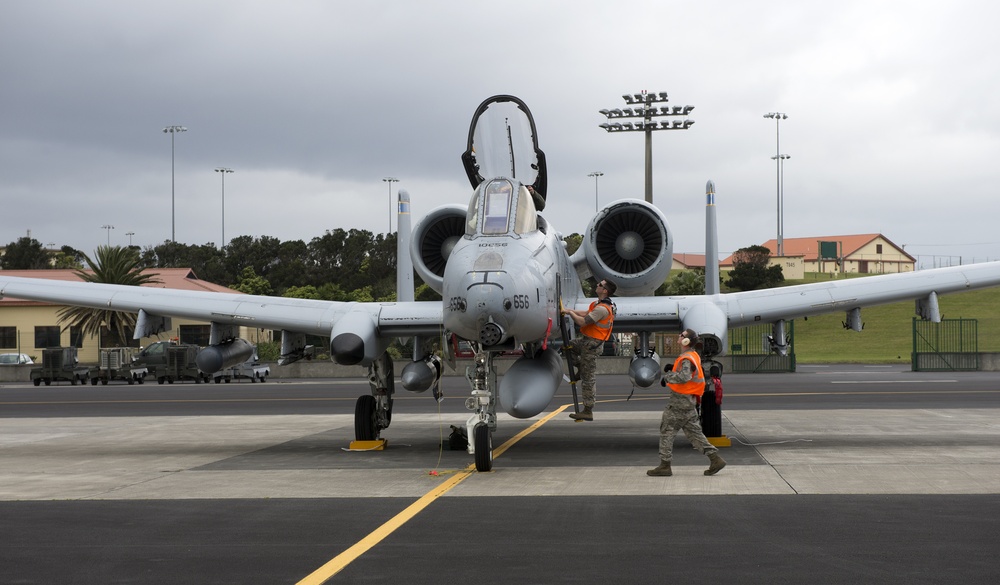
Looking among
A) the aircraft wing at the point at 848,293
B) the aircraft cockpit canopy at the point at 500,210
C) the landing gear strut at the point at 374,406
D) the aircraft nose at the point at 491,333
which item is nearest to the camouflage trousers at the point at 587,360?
the aircraft wing at the point at 848,293

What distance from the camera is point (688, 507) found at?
969cm

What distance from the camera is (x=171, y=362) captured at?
4453 centimetres

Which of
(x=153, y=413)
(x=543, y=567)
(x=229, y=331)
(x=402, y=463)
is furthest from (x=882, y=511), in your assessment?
(x=153, y=413)

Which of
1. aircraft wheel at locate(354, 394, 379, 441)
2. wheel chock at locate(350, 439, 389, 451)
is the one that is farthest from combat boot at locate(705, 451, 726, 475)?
aircraft wheel at locate(354, 394, 379, 441)

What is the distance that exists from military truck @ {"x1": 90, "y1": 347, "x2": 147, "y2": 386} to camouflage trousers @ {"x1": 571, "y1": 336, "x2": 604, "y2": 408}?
33478 millimetres

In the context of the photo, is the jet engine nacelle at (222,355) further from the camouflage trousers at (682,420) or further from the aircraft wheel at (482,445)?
the camouflage trousers at (682,420)

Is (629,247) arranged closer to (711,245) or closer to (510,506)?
(711,245)

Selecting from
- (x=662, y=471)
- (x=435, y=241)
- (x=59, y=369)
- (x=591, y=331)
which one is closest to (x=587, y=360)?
(x=591, y=331)

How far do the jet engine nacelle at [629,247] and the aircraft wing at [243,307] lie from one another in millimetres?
2906

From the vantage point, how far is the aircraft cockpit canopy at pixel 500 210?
42.6 ft

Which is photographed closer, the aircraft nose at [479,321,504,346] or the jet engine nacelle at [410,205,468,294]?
the aircraft nose at [479,321,504,346]

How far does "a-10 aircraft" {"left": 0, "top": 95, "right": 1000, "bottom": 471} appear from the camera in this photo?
40.4ft

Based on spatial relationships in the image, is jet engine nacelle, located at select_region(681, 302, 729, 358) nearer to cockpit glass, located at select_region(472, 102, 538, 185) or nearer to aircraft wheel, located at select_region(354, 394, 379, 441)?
cockpit glass, located at select_region(472, 102, 538, 185)

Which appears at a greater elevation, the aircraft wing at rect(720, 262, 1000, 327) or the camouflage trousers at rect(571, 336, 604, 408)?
the aircraft wing at rect(720, 262, 1000, 327)
